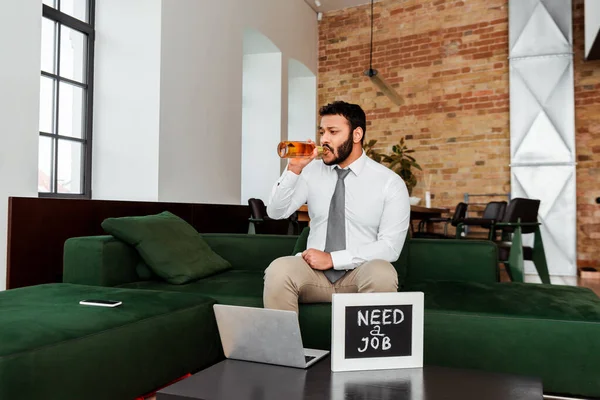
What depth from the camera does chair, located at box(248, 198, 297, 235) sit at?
491 centimetres

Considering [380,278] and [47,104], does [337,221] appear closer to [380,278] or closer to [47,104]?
[380,278]

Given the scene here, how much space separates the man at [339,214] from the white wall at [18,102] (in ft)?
5.47

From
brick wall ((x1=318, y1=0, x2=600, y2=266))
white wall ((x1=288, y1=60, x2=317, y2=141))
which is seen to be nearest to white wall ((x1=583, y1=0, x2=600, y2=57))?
brick wall ((x1=318, y1=0, x2=600, y2=266))

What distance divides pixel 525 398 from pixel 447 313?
84 centimetres

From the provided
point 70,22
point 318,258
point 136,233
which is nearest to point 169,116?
point 70,22

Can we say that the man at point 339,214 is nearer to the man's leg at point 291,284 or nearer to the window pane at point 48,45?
the man's leg at point 291,284

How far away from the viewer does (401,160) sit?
22.7ft

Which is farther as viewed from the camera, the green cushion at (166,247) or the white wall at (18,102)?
the white wall at (18,102)

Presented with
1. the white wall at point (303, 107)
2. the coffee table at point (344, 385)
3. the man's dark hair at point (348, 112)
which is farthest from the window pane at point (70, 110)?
the white wall at point (303, 107)

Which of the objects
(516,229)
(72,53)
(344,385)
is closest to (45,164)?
(72,53)

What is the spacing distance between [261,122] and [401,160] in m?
1.93

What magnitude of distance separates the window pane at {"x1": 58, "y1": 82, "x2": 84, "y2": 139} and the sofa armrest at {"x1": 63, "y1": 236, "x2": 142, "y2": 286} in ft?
5.63

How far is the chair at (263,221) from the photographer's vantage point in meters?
4.91

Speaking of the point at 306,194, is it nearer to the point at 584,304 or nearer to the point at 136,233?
the point at 136,233
